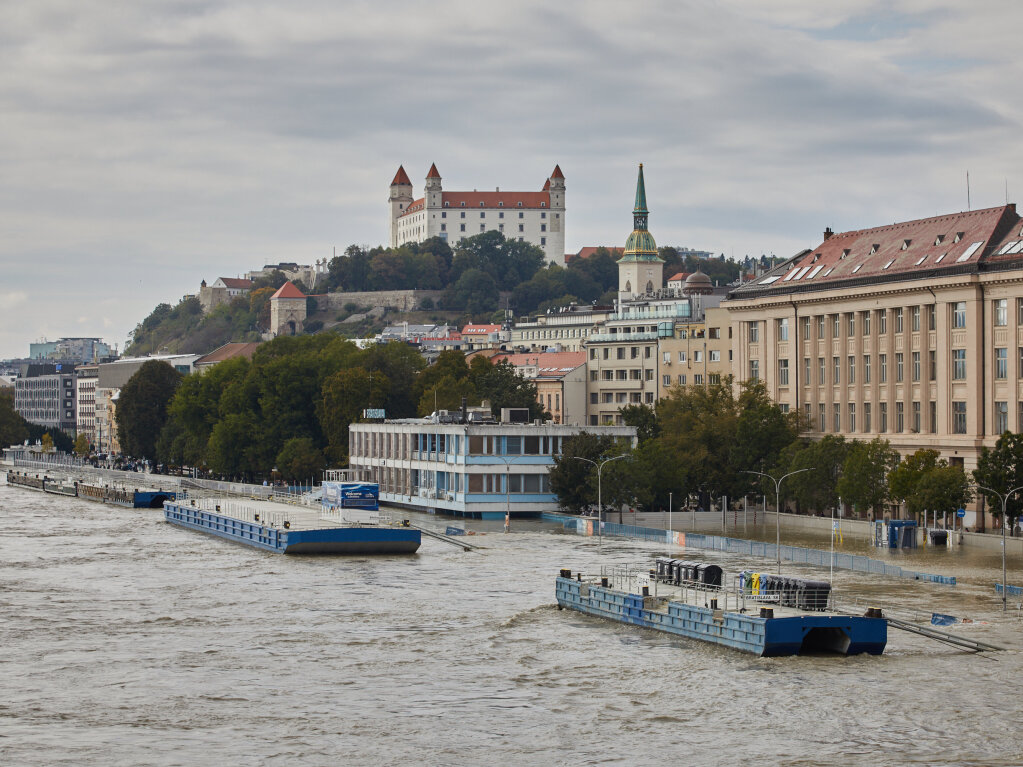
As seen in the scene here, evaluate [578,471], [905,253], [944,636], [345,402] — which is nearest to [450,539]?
[578,471]

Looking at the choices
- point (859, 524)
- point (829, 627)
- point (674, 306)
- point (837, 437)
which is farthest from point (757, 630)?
point (674, 306)

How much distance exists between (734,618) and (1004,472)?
133 ft

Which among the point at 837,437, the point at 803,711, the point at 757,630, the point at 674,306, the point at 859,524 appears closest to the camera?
the point at 803,711

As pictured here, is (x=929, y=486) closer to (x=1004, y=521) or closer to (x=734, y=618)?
(x=1004, y=521)

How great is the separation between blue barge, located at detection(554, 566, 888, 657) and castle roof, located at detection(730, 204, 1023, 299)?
5029cm

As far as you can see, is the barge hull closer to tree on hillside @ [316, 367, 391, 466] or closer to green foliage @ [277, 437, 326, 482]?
tree on hillside @ [316, 367, 391, 466]

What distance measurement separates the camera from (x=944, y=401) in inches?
4382

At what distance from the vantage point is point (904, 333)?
117m

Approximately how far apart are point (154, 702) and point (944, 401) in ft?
242

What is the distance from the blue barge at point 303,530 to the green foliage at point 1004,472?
112ft

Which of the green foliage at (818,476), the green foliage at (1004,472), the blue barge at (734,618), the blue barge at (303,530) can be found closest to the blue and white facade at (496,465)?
the blue barge at (303,530)

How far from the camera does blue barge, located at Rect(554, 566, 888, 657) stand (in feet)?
190

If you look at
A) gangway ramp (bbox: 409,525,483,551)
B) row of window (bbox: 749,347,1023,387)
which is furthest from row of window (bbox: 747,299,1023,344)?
gangway ramp (bbox: 409,525,483,551)

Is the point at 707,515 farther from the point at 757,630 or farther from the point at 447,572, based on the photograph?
the point at 757,630
